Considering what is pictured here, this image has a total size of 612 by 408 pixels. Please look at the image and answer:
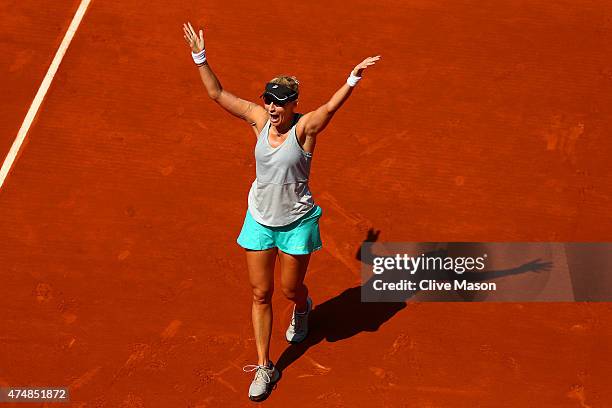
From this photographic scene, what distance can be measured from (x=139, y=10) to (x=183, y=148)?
2725 mm

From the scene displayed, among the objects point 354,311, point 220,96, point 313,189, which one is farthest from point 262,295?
point 313,189

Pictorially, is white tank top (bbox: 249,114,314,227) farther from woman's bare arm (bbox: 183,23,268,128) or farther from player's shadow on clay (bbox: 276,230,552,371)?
player's shadow on clay (bbox: 276,230,552,371)

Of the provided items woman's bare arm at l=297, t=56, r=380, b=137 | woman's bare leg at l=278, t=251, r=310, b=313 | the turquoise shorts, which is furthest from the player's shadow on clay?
woman's bare arm at l=297, t=56, r=380, b=137

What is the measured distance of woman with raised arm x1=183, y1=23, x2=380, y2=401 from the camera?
240 inches

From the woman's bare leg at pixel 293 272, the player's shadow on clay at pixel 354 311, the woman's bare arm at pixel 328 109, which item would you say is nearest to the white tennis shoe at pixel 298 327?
the player's shadow on clay at pixel 354 311

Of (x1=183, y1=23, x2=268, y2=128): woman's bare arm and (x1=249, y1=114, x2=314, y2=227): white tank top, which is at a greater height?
(x1=183, y1=23, x2=268, y2=128): woman's bare arm

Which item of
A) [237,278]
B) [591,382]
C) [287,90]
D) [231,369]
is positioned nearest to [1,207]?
[237,278]

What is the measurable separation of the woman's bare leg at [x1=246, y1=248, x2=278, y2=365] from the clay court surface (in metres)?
0.45

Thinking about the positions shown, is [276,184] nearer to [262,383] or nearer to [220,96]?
[220,96]

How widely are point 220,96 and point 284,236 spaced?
1.25 metres

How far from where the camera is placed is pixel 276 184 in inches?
244

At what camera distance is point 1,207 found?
8.52m

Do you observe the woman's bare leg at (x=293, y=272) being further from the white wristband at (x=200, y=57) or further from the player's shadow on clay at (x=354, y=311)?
the white wristband at (x=200, y=57)

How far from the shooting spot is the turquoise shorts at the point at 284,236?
253 inches
